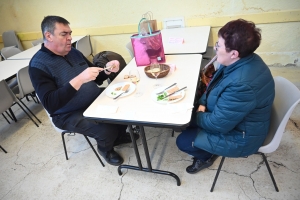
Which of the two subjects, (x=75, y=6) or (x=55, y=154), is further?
(x=75, y=6)

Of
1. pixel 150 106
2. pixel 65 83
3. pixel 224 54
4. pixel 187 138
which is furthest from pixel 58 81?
pixel 224 54

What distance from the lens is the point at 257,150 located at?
1219mm

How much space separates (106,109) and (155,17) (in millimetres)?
2163

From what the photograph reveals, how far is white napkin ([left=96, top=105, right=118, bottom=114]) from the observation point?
124 centimetres

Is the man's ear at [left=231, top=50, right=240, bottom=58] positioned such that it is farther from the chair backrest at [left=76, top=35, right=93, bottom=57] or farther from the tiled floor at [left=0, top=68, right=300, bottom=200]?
the chair backrest at [left=76, top=35, right=93, bottom=57]

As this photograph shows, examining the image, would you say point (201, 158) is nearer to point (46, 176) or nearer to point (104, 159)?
point (104, 159)

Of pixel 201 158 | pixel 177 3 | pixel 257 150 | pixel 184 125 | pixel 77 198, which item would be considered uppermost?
pixel 177 3

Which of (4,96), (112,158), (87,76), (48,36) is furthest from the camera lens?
(4,96)

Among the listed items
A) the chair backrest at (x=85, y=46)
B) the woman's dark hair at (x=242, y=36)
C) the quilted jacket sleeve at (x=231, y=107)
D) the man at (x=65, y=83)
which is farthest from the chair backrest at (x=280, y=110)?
the chair backrest at (x=85, y=46)

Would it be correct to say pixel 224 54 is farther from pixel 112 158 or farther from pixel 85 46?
pixel 85 46

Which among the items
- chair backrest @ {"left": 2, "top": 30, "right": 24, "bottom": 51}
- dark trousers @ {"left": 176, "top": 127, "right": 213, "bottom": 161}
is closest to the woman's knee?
dark trousers @ {"left": 176, "top": 127, "right": 213, "bottom": 161}

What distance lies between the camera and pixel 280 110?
3.84 feet

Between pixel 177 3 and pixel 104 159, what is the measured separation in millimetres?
2252

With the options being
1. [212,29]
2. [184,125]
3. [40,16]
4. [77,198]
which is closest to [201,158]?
[184,125]
